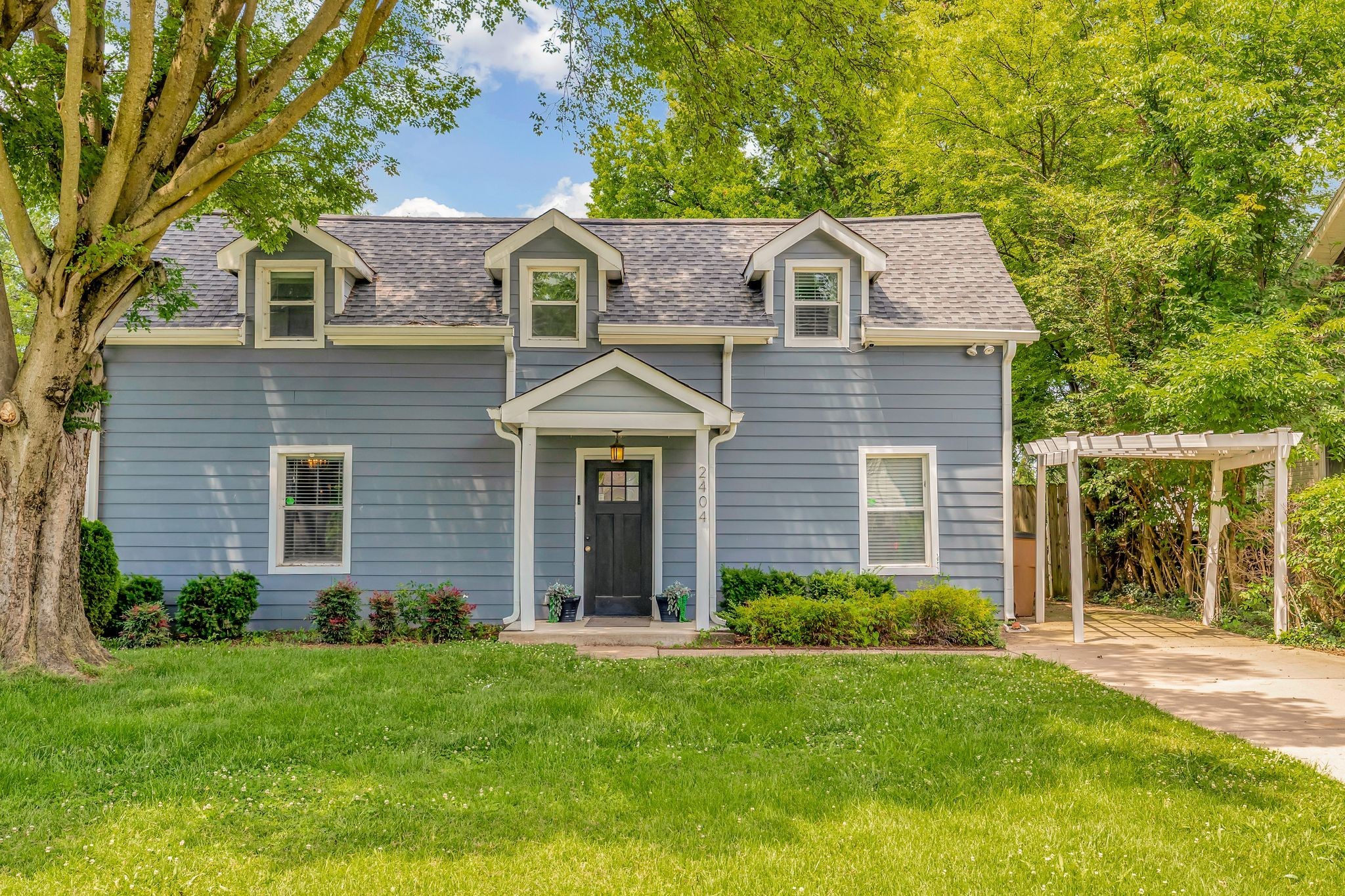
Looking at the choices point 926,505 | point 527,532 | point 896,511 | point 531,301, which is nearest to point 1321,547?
point 926,505

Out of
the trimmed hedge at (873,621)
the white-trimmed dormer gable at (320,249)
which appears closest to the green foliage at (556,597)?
the trimmed hedge at (873,621)

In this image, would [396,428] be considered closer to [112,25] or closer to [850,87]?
[112,25]

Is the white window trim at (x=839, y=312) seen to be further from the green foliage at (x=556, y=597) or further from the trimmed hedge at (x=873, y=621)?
the green foliage at (x=556, y=597)

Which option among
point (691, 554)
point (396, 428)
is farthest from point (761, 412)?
point (396, 428)

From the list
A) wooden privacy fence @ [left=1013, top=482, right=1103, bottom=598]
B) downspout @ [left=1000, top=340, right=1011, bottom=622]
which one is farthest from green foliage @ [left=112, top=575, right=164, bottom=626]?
wooden privacy fence @ [left=1013, top=482, right=1103, bottom=598]

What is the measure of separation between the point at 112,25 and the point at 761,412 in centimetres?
809

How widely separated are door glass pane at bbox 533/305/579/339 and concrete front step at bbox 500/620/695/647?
12.5ft

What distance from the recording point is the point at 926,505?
10.9 meters

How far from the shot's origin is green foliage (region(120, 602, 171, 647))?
9117 mm

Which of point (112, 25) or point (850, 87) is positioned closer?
point (112, 25)

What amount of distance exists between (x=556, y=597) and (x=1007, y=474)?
6.06 m

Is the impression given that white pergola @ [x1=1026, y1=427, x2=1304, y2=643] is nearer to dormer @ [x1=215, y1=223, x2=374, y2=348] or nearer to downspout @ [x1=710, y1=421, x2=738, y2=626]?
downspout @ [x1=710, y1=421, x2=738, y2=626]

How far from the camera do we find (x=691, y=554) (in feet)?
35.4

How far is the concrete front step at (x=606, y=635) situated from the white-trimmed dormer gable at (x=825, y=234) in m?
4.92
